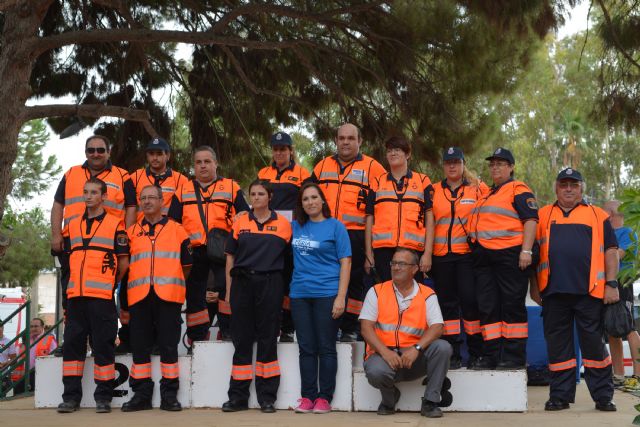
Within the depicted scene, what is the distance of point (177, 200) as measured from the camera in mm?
7773

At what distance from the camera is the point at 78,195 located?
762 centimetres

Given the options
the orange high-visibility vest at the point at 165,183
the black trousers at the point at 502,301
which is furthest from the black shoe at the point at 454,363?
the orange high-visibility vest at the point at 165,183

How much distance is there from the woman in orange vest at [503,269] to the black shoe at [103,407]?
2974 millimetres

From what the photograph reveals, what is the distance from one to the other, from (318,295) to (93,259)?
1.83 metres

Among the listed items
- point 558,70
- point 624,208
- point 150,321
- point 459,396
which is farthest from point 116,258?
point 558,70

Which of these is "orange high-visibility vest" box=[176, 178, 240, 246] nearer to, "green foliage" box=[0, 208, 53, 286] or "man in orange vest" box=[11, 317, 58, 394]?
"man in orange vest" box=[11, 317, 58, 394]

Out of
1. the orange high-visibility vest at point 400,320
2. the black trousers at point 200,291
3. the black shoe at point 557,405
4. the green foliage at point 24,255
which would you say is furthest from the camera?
the green foliage at point 24,255

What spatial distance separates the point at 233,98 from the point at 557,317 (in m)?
7.07

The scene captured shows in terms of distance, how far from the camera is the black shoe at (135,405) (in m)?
7.29

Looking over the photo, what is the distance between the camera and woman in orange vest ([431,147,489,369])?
735 cm

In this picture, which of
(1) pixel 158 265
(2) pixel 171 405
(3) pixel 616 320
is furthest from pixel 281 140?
(3) pixel 616 320

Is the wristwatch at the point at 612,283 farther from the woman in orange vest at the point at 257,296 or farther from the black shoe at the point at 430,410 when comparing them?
the woman in orange vest at the point at 257,296

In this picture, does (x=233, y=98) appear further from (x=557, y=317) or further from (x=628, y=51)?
(x=557, y=317)

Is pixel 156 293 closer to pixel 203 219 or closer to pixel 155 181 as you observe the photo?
pixel 203 219
